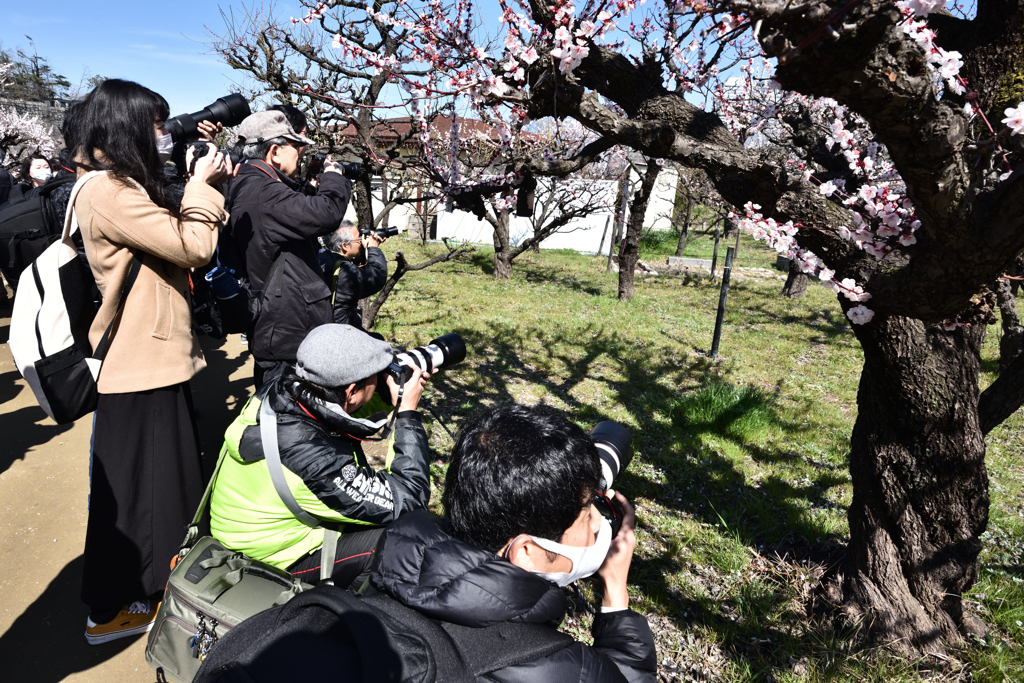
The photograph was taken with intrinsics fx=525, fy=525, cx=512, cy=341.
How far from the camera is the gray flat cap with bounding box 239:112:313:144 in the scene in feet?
8.73

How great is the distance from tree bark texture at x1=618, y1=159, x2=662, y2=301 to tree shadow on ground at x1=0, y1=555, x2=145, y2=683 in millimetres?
8482

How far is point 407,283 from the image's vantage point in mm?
10422

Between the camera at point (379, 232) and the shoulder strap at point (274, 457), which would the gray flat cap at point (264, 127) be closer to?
the camera at point (379, 232)

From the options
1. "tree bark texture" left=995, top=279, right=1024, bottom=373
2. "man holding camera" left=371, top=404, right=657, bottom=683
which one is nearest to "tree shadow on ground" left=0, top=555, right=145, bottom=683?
"man holding camera" left=371, top=404, right=657, bottom=683

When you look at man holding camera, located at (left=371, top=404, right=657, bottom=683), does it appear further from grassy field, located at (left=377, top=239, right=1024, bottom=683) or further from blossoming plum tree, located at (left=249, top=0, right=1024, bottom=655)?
grassy field, located at (left=377, top=239, right=1024, bottom=683)

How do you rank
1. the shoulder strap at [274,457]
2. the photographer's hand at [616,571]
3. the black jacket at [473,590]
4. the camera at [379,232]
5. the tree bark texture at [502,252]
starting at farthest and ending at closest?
the tree bark texture at [502,252] → the camera at [379,232] → the shoulder strap at [274,457] → the photographer's hand at [616,571] → the black jacket at [473,590]

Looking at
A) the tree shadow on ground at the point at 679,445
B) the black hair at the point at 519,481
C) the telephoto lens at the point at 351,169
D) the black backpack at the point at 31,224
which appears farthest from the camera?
the black backpack at the point at 31,224

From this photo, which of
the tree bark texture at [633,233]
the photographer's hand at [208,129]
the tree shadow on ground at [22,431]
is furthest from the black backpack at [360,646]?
the tree bark texture at [633,233]

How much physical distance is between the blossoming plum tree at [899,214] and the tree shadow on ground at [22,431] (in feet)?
12.0

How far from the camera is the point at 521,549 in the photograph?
1112 millimetres

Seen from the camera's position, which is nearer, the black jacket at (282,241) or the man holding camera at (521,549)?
the man holding camera at (521,549)

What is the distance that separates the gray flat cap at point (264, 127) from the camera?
266 centimetres

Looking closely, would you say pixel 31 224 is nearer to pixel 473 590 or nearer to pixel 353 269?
pixel 353 269

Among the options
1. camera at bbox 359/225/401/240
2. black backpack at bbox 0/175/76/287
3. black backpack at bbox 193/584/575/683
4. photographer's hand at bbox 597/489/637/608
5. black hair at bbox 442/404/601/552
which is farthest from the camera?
camera at bbox 359/225/401/240
